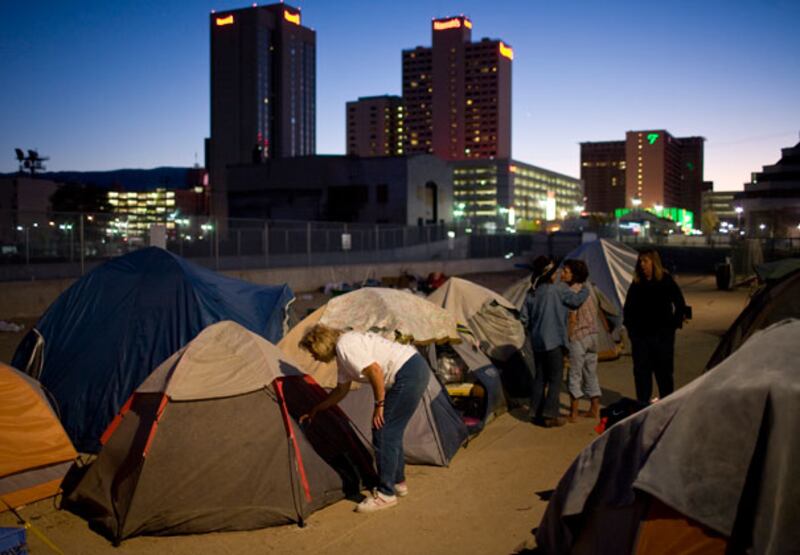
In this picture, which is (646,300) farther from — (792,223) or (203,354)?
(792,223)

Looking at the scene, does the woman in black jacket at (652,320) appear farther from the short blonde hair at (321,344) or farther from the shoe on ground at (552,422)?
the short blonde hair at (321,344)

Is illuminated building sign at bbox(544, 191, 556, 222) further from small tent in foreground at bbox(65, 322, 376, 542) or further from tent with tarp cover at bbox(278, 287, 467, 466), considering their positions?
small tent in foreground at bbox(65, 322, 376, 542)

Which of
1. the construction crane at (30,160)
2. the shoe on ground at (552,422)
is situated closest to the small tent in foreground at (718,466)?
the shoe on ground at (552,422)

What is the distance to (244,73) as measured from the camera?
538 ft

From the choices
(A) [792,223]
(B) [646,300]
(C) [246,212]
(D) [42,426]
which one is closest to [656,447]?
(B) [646,300]

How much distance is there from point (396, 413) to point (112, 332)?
3932 millimetres

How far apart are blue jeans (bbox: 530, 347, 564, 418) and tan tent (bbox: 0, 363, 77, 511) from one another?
16.0 feet

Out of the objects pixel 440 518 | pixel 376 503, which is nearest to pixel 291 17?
pixel 376 503

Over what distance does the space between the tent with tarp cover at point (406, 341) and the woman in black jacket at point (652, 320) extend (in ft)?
6.51

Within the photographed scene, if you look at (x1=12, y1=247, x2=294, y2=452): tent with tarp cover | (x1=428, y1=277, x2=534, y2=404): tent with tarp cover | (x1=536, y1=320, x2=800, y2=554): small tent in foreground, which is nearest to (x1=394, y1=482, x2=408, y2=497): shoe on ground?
(x1=536, y1=320, x2=800, y2=554): small tent in foreground

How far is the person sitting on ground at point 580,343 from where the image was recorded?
842 cm

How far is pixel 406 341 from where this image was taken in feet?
24.7

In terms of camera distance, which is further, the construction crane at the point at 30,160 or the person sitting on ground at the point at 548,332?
the construction crane at the point at 30,160

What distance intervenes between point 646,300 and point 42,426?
19.9 ft
